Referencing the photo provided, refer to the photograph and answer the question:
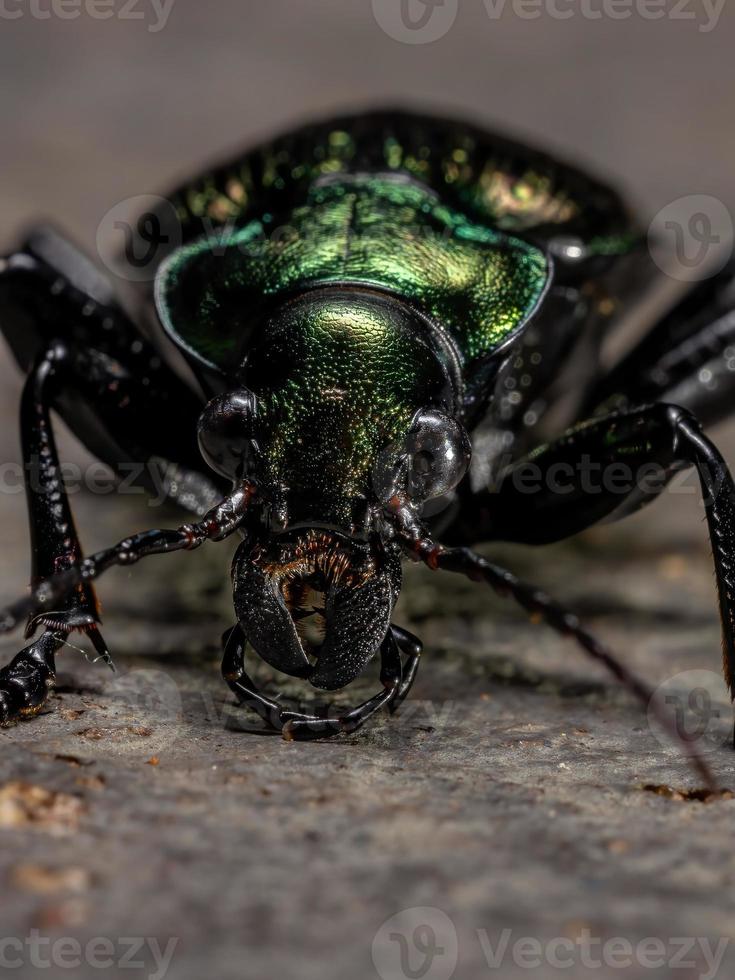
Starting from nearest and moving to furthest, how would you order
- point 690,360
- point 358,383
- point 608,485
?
point 358,383
point 608,485
point 690,360

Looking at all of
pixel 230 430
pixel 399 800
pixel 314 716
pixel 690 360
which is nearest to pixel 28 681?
pixel 314 716

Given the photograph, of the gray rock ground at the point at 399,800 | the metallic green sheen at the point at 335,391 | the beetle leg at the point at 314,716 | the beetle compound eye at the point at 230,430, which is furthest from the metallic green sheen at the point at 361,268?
the gray rock ground at the point at 399,800

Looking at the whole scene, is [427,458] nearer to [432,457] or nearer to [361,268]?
[432,457]

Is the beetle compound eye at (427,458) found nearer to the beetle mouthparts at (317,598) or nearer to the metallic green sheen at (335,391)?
the metallic green sheen at (335,391)

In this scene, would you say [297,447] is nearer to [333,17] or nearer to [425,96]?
[425,96]

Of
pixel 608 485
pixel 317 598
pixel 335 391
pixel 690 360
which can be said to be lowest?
pixel 317 598

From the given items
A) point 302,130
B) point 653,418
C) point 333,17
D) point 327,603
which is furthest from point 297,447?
point 333,17
